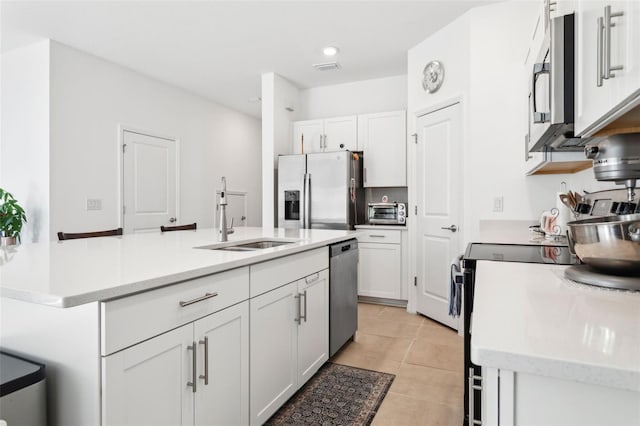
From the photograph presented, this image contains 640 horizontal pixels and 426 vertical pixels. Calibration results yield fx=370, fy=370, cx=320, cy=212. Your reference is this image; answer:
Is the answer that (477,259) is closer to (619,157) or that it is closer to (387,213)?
(619,157)

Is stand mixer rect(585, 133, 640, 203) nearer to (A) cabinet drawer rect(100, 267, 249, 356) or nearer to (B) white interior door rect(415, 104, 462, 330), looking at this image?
(A) cabinet drawer rect(100, 267, 249, 356)

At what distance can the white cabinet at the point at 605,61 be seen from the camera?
0.68 m

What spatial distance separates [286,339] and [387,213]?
271cm

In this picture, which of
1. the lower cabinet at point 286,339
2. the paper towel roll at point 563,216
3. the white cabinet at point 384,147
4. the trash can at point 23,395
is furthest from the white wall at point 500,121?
the trash can at point 23,395

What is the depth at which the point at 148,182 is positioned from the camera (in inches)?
183

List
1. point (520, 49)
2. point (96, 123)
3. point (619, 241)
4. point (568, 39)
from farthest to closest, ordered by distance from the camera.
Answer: point (96, 123) < point (520, 49) < point (568, 39) < point (619, 241)

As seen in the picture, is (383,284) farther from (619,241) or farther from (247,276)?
(619,241)

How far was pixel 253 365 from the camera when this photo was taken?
65.7 inches

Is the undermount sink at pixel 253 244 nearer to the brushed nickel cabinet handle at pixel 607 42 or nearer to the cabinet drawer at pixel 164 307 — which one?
the cabinet drawer at pixel 164 307

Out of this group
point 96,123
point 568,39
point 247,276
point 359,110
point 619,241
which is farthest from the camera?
point 359,110

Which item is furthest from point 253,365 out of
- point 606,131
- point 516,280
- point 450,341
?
point 450,341

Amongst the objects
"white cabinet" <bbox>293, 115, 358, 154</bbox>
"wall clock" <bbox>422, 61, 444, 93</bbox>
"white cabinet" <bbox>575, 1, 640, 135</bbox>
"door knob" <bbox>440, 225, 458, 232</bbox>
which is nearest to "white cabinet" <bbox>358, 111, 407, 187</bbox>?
"white cabinet" <bbox>293, 115, 358, 154</bbox>

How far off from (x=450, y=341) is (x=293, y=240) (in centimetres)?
167

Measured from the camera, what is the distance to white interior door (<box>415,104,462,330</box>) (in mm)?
3352
